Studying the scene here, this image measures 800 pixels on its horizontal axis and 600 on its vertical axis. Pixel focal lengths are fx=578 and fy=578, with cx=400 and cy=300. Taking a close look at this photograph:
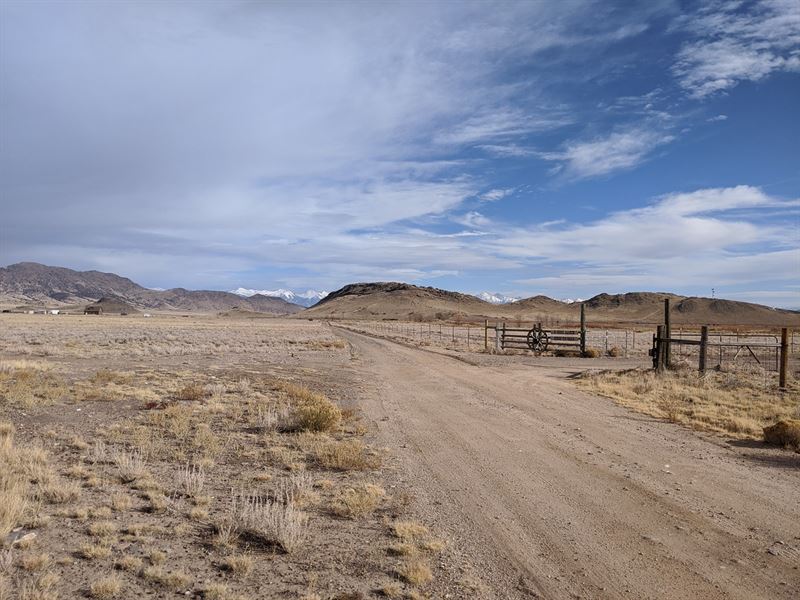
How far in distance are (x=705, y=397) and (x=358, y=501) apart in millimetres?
13038

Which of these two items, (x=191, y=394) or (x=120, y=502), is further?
(x=191, y=394)

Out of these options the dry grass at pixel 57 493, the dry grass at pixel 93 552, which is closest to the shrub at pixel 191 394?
the dry grass at pixel 57 493

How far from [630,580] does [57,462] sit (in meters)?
8.27

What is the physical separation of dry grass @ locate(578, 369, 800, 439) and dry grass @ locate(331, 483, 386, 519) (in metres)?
8.20

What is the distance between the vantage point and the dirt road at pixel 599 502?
17.4 feet

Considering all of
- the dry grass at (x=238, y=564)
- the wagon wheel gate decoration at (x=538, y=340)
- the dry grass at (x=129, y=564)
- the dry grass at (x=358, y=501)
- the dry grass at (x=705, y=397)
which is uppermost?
the wagon wheel gate decoration at (x=538, y=340)

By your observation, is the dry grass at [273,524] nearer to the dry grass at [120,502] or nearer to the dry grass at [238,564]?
the dry grass at [238,564]

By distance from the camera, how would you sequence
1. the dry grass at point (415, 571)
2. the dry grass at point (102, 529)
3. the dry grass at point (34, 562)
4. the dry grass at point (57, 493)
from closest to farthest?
1. the dry grass at point (415, 571)
2. the dry grass at point (34, 562)
3. the dry grass at point (102, 529)
4. the dry grass at point (57, 493)

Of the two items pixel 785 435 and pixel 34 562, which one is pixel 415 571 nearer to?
pixel 34 562

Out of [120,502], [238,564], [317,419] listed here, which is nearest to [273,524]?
[238,564]

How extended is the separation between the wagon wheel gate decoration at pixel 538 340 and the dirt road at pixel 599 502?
22.0 m

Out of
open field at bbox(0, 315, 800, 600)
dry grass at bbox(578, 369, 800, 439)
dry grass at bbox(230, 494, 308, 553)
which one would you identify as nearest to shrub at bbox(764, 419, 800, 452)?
open field at bbox(0, 315, 800, 600)

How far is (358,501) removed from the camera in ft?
23.5

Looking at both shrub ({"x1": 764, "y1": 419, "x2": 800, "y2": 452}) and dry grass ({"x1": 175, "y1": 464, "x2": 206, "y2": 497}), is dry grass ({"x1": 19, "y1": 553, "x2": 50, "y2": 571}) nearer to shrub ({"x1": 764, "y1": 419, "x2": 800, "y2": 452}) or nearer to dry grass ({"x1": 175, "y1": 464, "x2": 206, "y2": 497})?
dry grass ({"x1": 175, "y1": 464, "x2": 206, "y2": 497})
